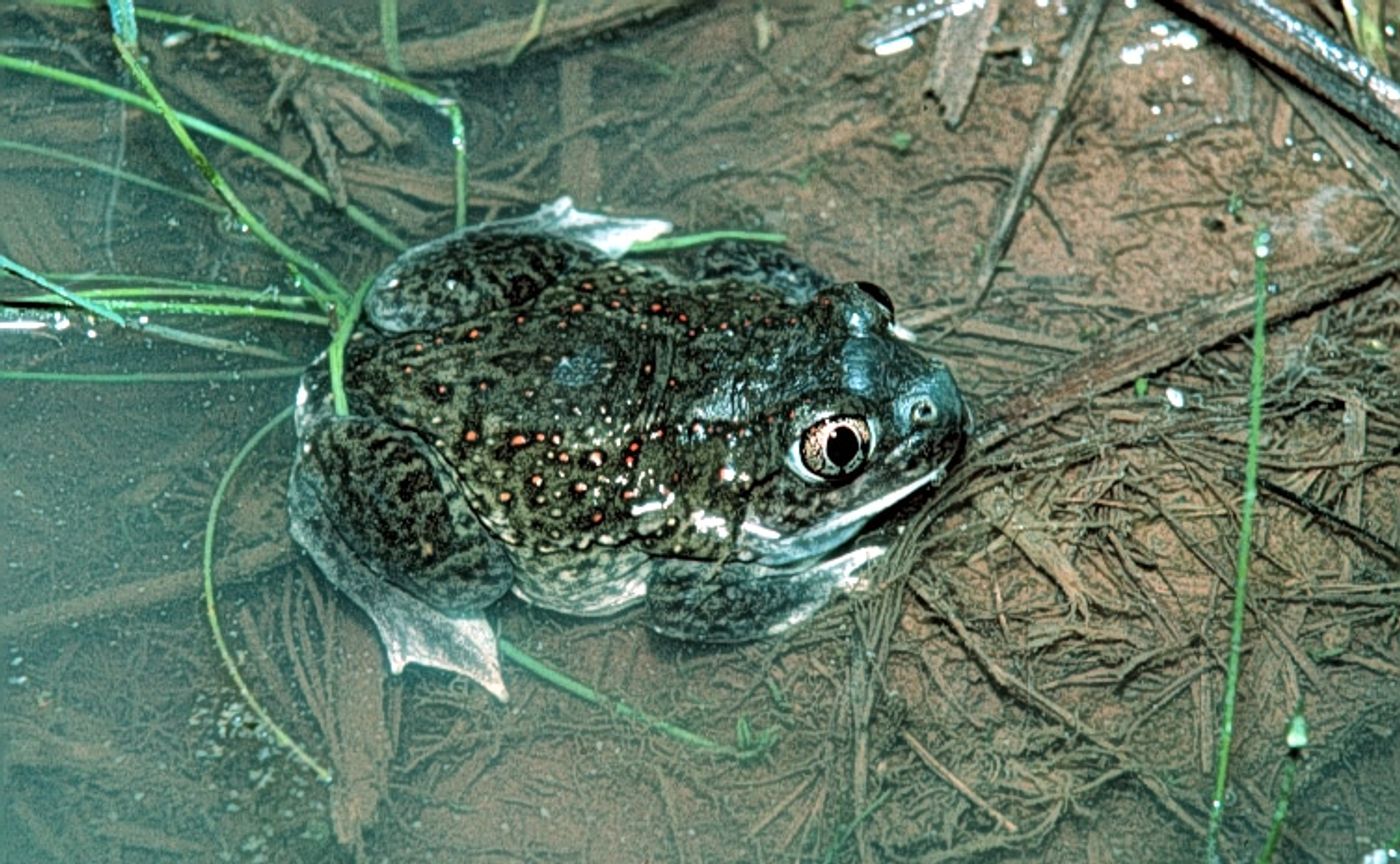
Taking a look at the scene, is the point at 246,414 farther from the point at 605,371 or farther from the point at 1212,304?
the point at 1212,304

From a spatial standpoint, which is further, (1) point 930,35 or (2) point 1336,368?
(1) point 930,35

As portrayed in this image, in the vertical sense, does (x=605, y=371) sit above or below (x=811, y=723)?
above

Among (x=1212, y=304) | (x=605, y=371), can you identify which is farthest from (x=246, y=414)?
(x=1212, y=304)

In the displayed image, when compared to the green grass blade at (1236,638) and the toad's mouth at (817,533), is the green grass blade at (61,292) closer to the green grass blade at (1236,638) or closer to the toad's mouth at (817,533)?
the toad's mouth at (817,533)

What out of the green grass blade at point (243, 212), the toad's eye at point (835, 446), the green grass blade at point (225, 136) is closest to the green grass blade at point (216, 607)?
the green grass blade at point (243, 212)

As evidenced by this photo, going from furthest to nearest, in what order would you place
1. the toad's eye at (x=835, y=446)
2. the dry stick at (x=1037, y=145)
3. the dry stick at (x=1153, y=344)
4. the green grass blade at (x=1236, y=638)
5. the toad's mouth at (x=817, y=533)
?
the dry stick at (x=1037, y=145), the dry stick at (x=1153, y=344), the toad's mouth at (x=817, y=533), the toad's eye at (x=835, y=446), the green grass blade at (x=1236, y=638)

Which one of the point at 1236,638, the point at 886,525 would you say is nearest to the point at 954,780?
the point at 886,525

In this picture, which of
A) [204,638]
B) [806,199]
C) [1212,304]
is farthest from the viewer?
[806,199]
